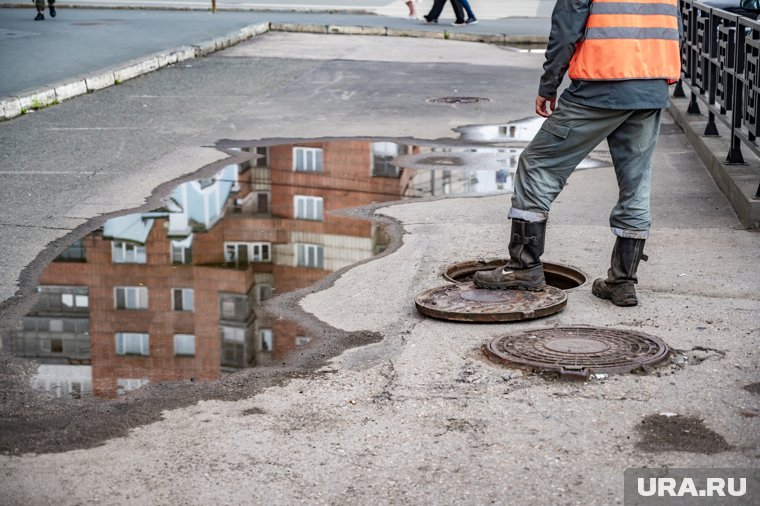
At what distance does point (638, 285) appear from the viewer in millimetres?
6805

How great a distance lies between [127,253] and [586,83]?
3.38 metres

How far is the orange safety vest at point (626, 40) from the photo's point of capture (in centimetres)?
601

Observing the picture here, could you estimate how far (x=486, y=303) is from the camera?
6.34 meters

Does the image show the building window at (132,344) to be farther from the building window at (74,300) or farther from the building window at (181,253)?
the building window at (181,253)

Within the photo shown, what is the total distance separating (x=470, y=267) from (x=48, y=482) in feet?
11.7

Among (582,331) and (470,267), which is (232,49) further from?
(582,331)

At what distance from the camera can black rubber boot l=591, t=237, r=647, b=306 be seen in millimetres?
6383

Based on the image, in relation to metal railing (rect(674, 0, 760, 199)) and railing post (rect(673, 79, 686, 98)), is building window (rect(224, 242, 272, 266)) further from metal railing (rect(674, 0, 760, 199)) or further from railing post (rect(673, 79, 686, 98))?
railing post (rect(673, 79, 686, 98))

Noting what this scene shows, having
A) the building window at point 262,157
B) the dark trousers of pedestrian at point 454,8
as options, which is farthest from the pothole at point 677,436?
the dark trousers of pedestrian at point 454,8

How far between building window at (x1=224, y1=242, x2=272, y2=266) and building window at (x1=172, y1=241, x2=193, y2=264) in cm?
24

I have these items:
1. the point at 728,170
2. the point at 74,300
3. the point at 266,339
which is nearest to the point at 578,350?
the point at 266,339

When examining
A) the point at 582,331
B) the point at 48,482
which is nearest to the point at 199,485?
the point at 48,482

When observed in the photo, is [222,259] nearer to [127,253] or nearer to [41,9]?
[127,253]

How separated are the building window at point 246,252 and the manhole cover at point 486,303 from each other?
157 centimetres
